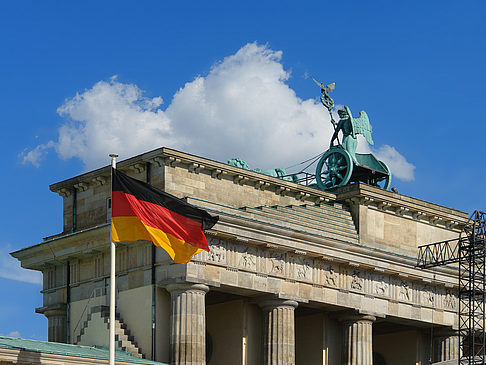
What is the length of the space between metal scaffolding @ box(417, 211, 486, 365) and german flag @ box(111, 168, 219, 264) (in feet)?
72.9

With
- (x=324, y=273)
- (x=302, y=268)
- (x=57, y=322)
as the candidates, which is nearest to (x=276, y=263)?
(x=302, y=268)

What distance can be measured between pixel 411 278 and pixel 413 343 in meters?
6.80

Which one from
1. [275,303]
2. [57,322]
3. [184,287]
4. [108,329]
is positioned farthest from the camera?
[57,322]

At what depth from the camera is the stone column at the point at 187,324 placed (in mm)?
53312

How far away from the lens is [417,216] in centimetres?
6750

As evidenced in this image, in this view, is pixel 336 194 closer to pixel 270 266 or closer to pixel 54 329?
pixel 270 266

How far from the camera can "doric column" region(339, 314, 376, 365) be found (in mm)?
62156

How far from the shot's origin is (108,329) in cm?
5522

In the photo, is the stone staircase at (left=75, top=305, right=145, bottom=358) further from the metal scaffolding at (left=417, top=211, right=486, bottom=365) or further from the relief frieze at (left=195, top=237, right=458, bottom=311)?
the metal scaffolding at (left=417, top=211, right=486, bottom=365)

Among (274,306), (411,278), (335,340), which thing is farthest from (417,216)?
(274,306)

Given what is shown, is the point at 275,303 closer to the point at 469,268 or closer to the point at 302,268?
the point at 302,268

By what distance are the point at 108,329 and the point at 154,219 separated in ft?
51.4

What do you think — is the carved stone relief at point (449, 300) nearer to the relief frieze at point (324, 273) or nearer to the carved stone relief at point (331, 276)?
the relief frieze at point (324, 273)

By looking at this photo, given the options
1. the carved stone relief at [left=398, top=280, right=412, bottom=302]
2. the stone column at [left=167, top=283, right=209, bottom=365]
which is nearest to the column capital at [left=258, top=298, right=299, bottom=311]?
the stone column at [left=167, top=283, right=209, bottom=365]
